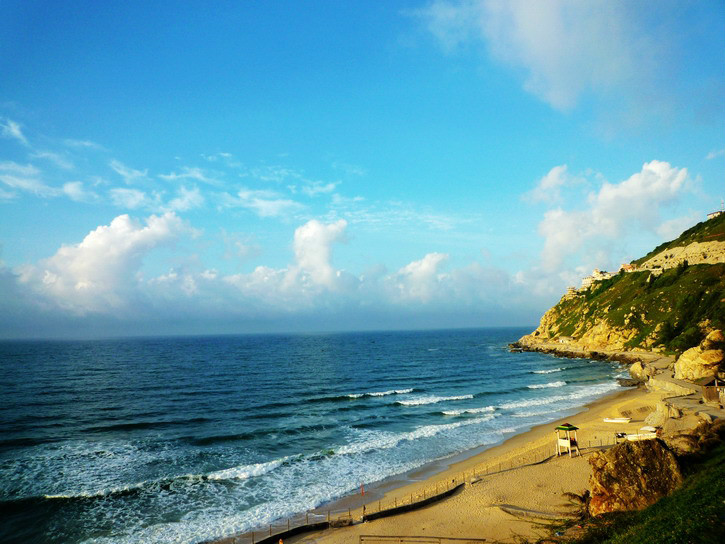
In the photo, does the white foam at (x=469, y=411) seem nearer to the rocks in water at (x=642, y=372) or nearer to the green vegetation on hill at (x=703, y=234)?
the rocks in water at (x=642, y=372)

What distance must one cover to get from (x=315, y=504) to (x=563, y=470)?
20.1 meters

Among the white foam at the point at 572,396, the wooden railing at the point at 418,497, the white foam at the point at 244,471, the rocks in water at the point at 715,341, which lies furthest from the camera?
the white foam at the point at 572,396

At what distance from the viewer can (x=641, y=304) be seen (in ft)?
344

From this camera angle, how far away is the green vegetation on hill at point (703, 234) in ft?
381

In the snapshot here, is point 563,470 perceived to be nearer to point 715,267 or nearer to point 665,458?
point 665,458

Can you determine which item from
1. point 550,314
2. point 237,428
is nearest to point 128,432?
point 237,428

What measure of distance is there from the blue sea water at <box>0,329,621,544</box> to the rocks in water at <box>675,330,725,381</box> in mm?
14344

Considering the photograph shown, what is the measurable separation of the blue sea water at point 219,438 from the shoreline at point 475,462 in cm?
135

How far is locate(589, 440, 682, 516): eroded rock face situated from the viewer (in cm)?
2097

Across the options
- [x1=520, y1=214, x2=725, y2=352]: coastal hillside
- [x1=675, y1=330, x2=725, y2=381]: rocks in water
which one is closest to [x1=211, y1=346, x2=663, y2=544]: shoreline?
[x1=675, y1=330, x2=725, y2=381]: rocks in water

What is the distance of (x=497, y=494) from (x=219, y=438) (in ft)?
97.3

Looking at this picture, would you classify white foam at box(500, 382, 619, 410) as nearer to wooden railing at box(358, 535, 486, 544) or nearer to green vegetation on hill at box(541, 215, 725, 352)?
green vegetation on hill at box(541, 215, 725, 352)

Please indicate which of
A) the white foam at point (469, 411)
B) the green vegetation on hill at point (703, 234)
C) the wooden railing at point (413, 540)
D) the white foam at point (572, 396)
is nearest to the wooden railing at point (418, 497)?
the wooden railing at point (413, 540)

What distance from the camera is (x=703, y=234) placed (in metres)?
127
